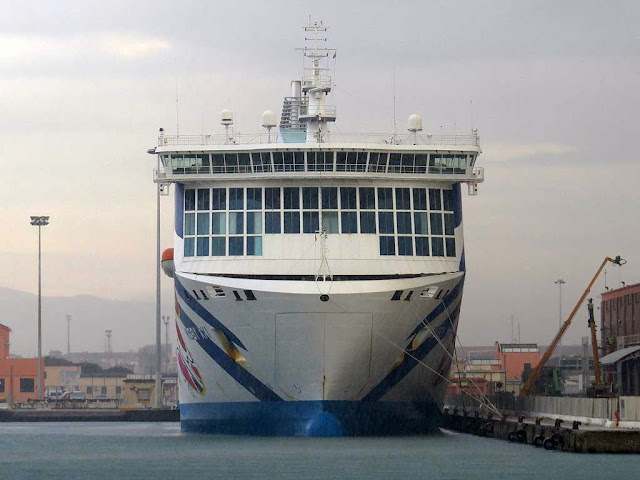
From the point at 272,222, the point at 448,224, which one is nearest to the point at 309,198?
the point at 272,222

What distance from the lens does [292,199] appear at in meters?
54.9

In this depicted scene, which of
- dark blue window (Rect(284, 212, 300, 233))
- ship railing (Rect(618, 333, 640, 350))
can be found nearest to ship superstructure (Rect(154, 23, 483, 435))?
dark blue window (Rect(284, 212, 300, 233))

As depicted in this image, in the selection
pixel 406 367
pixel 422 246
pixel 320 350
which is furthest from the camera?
pixel 422 246

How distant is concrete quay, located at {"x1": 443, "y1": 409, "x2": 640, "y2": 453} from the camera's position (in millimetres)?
46281

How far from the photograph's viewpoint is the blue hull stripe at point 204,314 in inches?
2088

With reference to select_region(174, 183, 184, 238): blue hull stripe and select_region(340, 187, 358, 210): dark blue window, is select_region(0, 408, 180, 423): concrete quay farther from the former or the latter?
select_region(340, 187, 358, 210): dark blue window

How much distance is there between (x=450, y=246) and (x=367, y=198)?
3.61 meters

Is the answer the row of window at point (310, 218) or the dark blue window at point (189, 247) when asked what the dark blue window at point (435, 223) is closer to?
the row of window at point (310, 218)

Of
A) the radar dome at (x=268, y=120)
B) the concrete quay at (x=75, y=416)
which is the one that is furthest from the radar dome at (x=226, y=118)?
the concrete quay at (x=75, y=416)

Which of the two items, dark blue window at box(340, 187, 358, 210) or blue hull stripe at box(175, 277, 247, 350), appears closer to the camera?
blue hull stripe at box(175, 277, 247, 350)

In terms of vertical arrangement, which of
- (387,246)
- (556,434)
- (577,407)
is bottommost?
(556,434)

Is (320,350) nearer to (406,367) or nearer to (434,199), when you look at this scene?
(406,367)

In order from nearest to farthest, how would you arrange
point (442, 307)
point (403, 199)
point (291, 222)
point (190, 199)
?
point (442, 307), point (291, 222), point (403, 199), point (190, 199)

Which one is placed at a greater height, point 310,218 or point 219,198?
point 219,198
